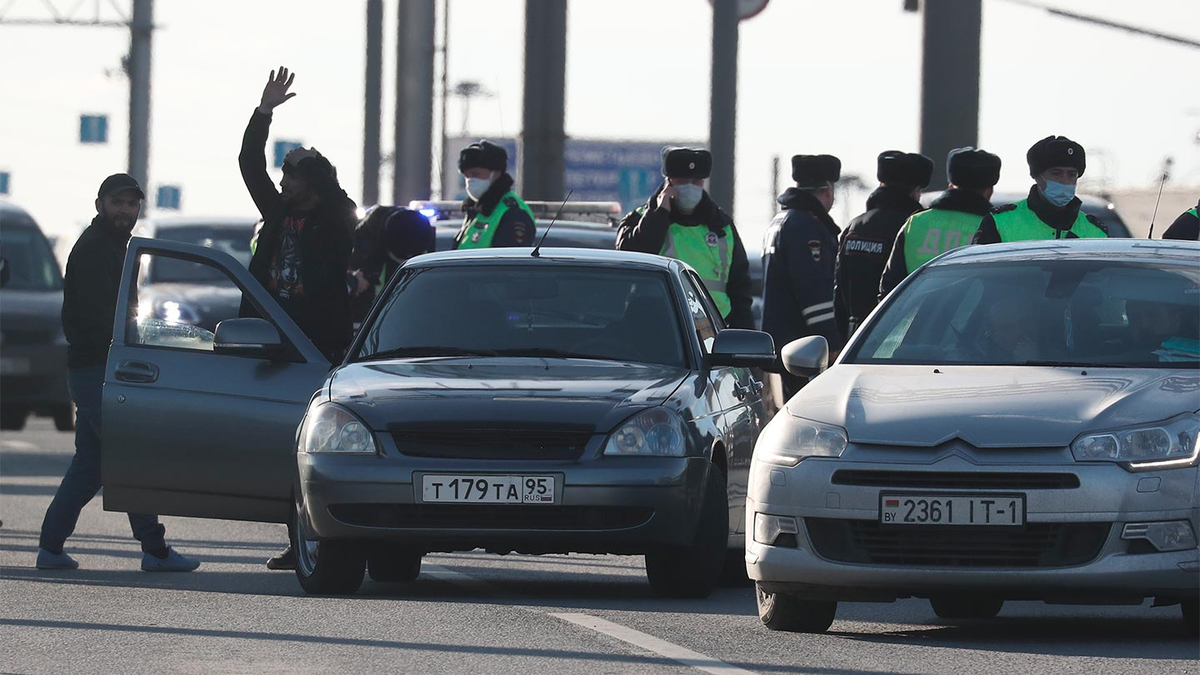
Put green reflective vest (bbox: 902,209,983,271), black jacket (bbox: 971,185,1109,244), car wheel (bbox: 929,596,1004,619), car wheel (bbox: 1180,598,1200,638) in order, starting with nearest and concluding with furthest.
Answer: car wheel (bbox: 1180,598,1200,638) < car wheel (bbox: 929,596,1004,619) < black jacket (bbox: 971,185,1109,244) < green reflective vest (bbox: 902,209,983,271)

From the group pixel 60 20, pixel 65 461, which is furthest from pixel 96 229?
pixel 60 20

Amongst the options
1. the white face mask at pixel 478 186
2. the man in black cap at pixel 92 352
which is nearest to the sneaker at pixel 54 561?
the man in black cap at pixel 92 352

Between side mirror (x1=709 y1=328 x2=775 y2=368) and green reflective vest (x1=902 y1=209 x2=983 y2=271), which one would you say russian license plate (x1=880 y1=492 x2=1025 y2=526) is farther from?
green reflective vest (x1=902 y1=209 x2=983 y2=271)

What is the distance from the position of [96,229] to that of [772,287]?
349 centimetres

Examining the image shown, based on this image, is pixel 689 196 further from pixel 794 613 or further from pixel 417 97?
pixel 417 97

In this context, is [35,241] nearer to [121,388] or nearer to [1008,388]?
[121,388]

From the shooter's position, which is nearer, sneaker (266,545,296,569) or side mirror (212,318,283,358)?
side mirror (212,318,283,358)

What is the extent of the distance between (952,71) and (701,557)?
1188cm

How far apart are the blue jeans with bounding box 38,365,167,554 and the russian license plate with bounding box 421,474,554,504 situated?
2530 millimetres

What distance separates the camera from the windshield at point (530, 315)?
11.5 metres

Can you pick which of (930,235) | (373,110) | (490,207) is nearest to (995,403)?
(930,235)

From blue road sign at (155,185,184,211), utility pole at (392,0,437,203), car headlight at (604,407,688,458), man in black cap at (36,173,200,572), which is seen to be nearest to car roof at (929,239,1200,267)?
car headlight at (604,407,688,458)

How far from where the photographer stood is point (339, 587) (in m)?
10.9

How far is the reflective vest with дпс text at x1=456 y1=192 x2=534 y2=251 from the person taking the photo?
14836mm
